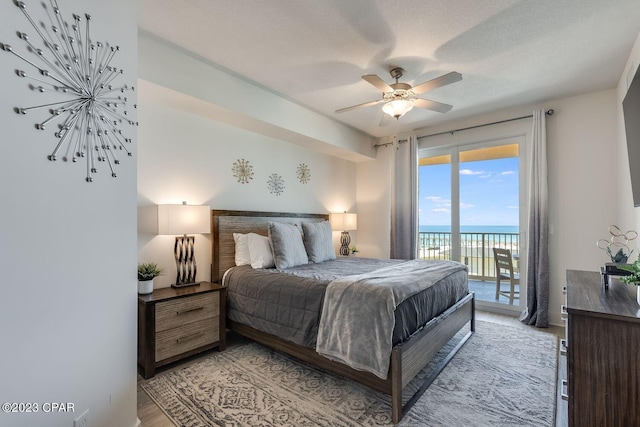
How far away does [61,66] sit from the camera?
136 centimetres

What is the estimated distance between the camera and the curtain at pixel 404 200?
4.73 metres

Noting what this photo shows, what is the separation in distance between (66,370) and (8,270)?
526 millimetres

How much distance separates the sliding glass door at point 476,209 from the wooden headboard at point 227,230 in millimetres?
2765

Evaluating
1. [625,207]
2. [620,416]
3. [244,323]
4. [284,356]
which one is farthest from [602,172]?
[244,323]

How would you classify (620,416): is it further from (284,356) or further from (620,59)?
(620,59)

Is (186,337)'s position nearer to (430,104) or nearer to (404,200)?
(430,104)

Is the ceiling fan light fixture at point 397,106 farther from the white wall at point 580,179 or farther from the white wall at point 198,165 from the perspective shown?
the white wall at point 580,179

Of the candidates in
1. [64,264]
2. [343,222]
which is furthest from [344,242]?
[64,264]

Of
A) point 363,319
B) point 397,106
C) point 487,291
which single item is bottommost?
point 487,291

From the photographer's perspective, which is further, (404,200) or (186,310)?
(404,200)

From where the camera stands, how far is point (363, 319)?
2.00 meters

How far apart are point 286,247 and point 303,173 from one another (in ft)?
5.57

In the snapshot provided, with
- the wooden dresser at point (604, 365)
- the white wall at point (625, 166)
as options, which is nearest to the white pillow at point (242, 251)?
the wooden dresser at point (604, 365)

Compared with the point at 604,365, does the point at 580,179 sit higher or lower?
higher
